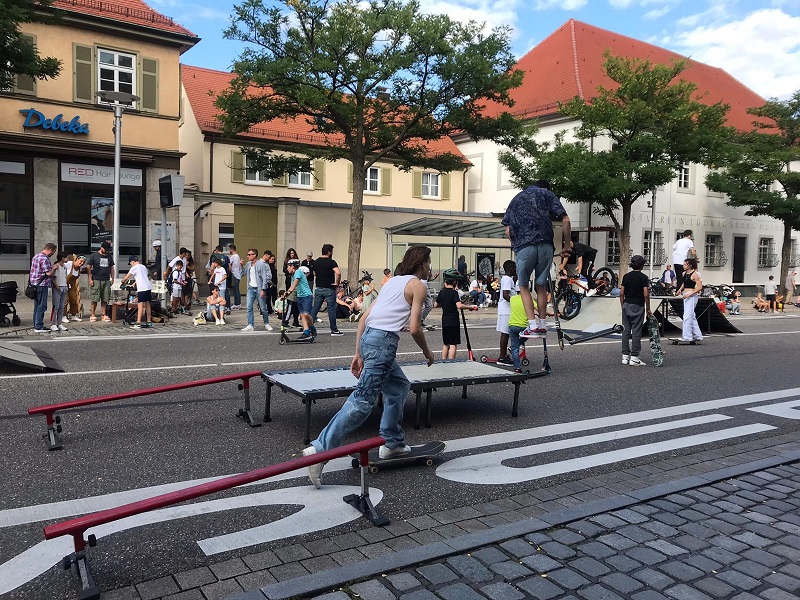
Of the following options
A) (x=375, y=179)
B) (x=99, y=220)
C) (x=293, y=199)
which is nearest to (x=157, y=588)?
(x=99, y=220)

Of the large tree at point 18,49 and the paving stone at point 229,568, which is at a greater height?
the large tree at point 18,49

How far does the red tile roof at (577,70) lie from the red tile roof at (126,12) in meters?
18.1

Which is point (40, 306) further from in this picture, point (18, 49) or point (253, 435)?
point (253, 435)

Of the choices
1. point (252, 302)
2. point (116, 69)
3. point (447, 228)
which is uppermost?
point (116, 69)

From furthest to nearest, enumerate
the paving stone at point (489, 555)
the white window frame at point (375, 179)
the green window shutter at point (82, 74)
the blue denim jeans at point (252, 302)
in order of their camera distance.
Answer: the white window frame at point (375, 179) → the green window shutter at point (82, 74) → the blue denim jeans at point (252, 302) → the paving stone at point (489, 555)

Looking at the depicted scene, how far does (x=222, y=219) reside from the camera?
31.6 meters

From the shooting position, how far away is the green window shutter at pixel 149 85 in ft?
77.9

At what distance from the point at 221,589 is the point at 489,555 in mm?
1446

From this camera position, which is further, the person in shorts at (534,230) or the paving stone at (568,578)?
the person in shorts at (534,230)

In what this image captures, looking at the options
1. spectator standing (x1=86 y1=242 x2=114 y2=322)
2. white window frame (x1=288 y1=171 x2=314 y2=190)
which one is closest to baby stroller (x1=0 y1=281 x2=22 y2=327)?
spectator standing (x1=86 y1=242 x2=114 y2=322)

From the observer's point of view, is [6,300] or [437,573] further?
[6,300]

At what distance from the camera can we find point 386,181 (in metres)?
38.2

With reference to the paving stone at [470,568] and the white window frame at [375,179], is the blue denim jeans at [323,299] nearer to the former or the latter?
the paving stone at [470,568]

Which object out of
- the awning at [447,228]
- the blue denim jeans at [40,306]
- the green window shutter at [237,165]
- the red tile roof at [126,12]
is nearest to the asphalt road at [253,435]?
the blue denim jeans at [40,306]
